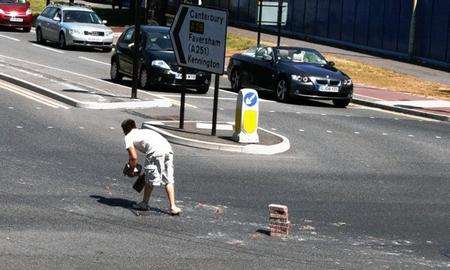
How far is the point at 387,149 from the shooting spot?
22688mm

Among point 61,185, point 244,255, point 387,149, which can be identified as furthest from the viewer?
point 387,149

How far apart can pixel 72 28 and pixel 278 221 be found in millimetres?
31164

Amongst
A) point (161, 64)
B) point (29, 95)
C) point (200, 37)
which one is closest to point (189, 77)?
point (161, 64)

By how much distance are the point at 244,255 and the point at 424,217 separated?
429 centimetres

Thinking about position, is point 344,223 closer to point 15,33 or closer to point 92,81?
point 92,81

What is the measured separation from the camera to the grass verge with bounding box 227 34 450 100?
1442 inches

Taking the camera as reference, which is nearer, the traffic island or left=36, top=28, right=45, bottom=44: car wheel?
the traffic island

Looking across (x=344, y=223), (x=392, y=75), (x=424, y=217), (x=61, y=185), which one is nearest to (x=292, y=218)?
(x=344, y=223)

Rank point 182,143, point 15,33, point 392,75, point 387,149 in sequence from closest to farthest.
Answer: point 182,143 < point 387,149 < point 392,75 < point 15,33

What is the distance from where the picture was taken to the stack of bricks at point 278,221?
1341 cm

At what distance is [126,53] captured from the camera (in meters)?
31.4

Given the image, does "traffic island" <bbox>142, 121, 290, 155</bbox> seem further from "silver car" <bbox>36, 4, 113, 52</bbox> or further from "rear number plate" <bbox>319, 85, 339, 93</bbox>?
"silver car" <bbox>36, 4, 113, 52</bbox>

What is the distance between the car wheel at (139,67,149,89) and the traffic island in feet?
22.7

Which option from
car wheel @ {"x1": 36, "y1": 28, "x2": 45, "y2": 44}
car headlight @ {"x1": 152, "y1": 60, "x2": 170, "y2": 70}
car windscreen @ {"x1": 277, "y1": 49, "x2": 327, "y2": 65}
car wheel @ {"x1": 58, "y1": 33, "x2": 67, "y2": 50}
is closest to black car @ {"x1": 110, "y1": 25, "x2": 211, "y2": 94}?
car headlight @ {"x1": 152, "y1": 60, "x2": 170, "y2": 70}
